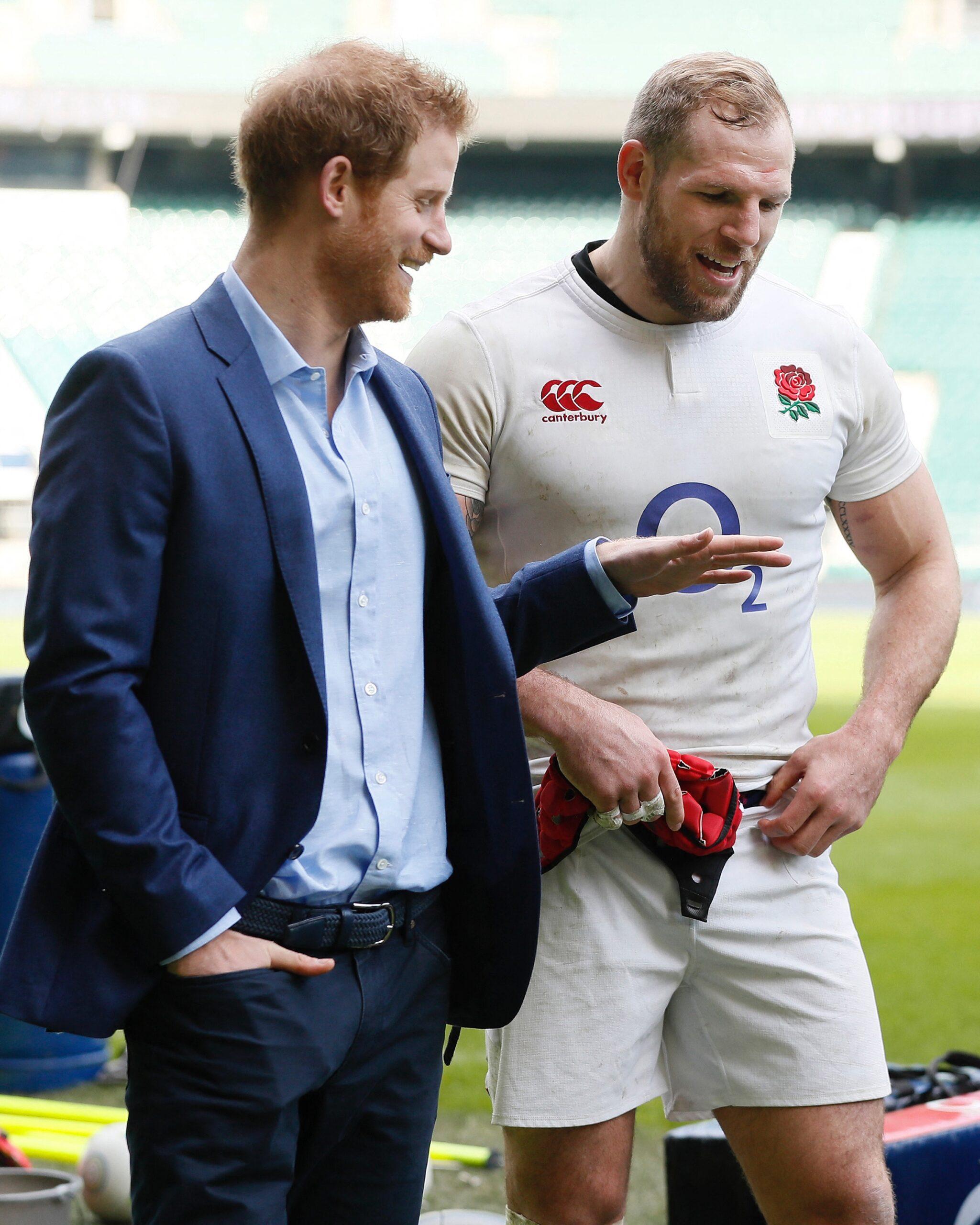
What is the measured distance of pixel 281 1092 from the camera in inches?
50.3

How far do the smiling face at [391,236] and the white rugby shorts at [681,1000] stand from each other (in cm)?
82

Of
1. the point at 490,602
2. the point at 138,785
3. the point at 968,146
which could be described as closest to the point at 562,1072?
the point at 490,602

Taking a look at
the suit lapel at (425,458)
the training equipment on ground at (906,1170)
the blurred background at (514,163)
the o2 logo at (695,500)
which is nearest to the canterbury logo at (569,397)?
the o2 logo at (695,500)

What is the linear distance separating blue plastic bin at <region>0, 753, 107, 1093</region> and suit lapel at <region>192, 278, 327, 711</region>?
8.42 ft

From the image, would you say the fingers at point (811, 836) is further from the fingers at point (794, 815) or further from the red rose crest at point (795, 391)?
the red rose crest at point (795, 391)

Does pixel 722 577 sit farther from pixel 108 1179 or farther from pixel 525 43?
pixel 525 43

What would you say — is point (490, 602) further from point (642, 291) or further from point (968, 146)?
point (968, 146)

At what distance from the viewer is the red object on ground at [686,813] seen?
1786 mm

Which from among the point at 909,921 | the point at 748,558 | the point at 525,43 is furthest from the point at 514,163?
the point at 748,558

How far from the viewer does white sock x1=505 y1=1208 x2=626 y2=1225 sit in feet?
5.95

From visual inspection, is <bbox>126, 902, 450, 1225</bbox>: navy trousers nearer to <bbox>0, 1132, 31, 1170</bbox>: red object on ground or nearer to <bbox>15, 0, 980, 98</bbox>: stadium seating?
<bbox>0, 1132, 31, 1170</bbox>: red object on ground

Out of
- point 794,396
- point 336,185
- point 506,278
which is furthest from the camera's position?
point 506,278

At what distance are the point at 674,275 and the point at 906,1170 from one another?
1.42 m

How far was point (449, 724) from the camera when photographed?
149 centimetres
